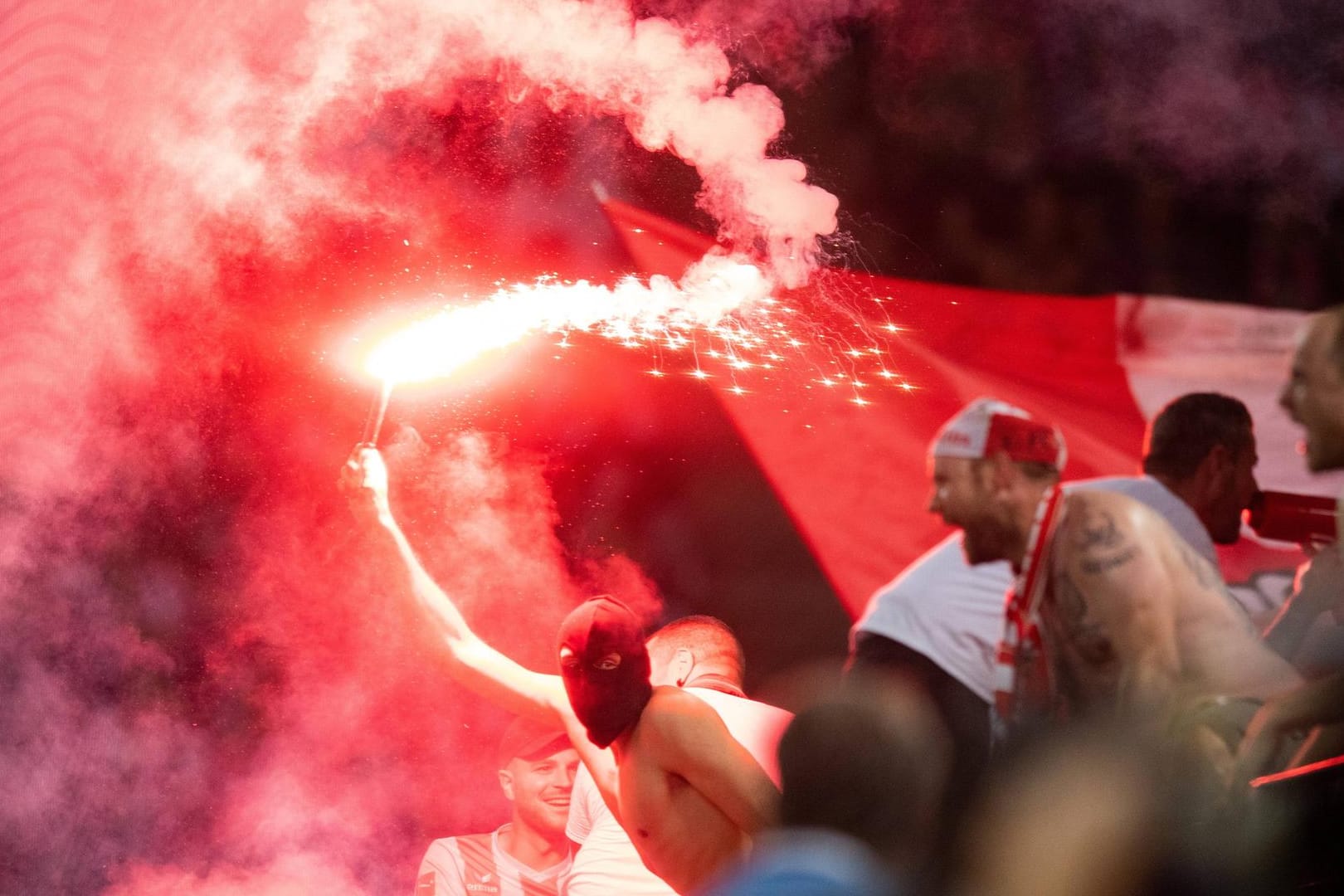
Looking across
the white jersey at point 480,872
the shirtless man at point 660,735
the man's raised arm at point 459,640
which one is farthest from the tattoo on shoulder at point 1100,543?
the white jersey at point 480,872

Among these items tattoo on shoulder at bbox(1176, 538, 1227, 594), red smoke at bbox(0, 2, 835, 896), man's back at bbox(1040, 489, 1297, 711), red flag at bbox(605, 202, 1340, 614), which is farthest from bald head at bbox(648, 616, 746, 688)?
tattoo on shoulder at bbox(1176, 538, 1227, 594)

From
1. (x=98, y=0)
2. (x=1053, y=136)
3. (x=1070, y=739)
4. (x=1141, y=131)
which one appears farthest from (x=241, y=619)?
(x=1141, y=131)

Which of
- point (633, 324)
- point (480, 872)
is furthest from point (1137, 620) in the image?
point (480, 872)

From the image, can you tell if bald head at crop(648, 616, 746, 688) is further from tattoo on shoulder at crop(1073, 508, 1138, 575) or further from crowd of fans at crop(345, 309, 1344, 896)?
tattoo on shoulder at crop(1073, 508, 1138, 575)

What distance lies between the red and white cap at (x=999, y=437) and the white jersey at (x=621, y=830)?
3.01ft

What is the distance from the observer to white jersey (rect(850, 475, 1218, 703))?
314 cm

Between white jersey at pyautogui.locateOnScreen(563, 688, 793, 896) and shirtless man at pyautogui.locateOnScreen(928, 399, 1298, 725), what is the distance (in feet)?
2.33

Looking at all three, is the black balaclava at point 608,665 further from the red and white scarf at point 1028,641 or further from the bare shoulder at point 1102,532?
the bare shoulder at point 1102,532

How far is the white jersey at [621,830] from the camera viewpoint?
3395 millimetres

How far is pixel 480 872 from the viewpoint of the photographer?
3713 millimetres

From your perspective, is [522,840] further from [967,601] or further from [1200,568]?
[1200,568]

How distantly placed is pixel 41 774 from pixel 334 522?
4.68 feet

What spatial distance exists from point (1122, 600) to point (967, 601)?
54cm

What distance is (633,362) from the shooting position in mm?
3834
